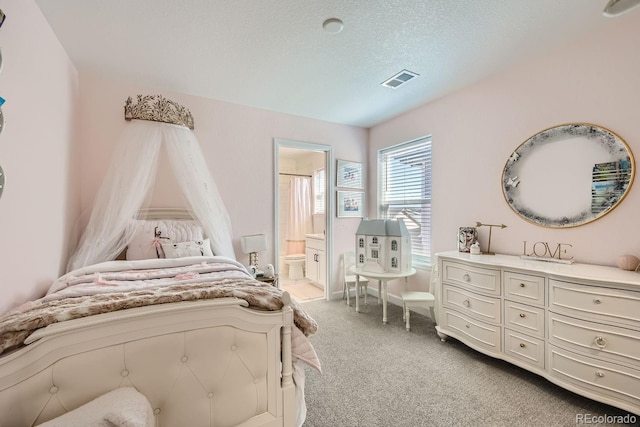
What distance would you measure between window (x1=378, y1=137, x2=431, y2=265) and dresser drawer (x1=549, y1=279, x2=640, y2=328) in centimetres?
155

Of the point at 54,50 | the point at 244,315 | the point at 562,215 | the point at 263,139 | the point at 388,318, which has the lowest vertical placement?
the point at 388,318

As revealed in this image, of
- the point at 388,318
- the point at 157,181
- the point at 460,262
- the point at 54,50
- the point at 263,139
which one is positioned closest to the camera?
the point at 54,50

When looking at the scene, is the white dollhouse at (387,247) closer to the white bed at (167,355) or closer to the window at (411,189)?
the window at (411,189)

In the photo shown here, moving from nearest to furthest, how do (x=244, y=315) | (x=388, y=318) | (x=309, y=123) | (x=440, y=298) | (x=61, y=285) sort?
(x=244, y=315) < (x=61, y=285) < (x=440, y=298) < (x=388, y=318) < (x=309, y=123)

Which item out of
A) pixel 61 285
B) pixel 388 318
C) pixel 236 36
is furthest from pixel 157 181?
pixel 388 318

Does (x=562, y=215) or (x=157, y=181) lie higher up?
(x=157, y=181)

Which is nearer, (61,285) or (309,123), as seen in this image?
(61,285)

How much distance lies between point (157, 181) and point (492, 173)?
355 cm

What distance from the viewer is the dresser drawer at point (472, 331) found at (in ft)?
7.09

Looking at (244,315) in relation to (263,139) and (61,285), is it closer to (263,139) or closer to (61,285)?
(61,285)

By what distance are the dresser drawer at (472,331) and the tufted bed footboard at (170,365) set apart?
1732 mm

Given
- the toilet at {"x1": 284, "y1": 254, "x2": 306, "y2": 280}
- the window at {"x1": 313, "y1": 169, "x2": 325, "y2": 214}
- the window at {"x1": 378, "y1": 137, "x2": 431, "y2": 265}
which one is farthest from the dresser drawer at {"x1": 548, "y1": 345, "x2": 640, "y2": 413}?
the window at {"x1": 313, "y1": 169, "x2": 325, "y2": 214}

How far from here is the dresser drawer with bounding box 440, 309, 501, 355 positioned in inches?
85.1

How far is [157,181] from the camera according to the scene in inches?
113
